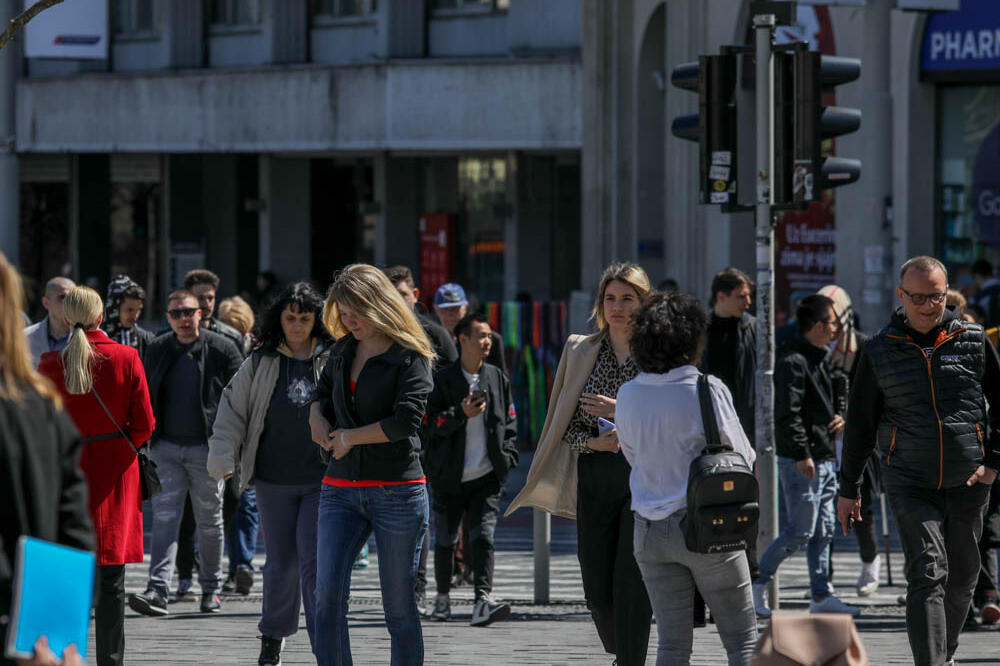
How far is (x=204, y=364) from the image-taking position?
10875 millimetres

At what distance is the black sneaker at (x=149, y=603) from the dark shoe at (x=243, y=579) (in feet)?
2.78

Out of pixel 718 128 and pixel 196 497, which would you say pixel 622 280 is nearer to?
pixel 718 128

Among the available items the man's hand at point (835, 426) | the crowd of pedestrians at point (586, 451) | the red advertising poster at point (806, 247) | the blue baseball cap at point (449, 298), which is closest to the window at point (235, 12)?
the red advertising poster at point (806, 247)

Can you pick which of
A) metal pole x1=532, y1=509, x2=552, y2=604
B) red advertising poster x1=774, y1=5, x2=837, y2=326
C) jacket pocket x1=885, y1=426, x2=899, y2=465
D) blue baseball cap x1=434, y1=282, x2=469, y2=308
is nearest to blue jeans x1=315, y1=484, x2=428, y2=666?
jacket pocket x1=885, y1=426, x2=899, y2=465

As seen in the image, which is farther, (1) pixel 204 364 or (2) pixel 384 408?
(1) pixel 204 364

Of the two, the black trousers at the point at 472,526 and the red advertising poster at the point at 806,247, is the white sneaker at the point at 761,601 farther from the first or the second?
the red advertising poster at the point at 806,247

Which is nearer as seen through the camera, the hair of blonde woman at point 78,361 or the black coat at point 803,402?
the hair of blonde woman at point 78,361

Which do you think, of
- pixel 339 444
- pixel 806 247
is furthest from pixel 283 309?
pixel 806 247

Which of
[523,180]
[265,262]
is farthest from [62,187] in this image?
[523,180]

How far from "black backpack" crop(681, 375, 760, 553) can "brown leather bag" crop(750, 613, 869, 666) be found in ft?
3.16

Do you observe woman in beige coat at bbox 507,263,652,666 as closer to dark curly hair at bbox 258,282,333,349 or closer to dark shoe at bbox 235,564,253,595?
dark curly hair at bbox 258,282,333,349

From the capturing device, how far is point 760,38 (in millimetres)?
9812

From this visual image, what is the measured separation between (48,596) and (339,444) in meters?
3.33

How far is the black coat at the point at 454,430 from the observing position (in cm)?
1036
